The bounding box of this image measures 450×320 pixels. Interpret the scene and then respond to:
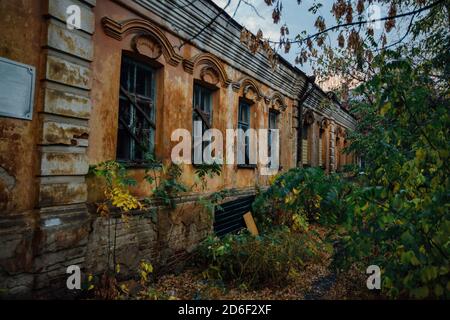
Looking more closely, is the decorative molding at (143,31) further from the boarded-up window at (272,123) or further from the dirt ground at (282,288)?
the boarded-up window at (272,123)

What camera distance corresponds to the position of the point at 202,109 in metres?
5.99

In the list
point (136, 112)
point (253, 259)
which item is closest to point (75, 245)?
point (136, 112)

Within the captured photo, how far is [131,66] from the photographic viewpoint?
4.45m

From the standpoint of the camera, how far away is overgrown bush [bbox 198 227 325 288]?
4.33 meters

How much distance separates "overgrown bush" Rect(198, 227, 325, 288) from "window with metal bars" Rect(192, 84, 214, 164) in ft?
5.44

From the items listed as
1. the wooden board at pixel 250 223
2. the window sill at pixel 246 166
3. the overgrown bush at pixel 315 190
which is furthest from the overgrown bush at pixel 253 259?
the window sill at pixel 246 166

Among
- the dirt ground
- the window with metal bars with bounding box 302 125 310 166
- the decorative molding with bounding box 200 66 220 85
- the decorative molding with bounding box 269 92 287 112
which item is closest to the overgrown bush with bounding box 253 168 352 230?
the dirt ground

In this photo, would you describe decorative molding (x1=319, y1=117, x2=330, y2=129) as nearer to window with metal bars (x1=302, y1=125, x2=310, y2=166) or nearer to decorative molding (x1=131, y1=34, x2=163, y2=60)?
window with metal bars (x1=302, y1=125, x2=310, y2=166)

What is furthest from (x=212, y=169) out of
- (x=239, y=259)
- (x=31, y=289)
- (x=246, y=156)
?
(x=31, y=289)

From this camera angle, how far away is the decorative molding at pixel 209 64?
523cm

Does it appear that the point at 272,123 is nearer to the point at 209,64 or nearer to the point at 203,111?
the point at 203,111

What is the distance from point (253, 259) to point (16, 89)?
370cm

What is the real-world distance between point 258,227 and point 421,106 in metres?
4.79

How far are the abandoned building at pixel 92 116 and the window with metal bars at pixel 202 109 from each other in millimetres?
22
